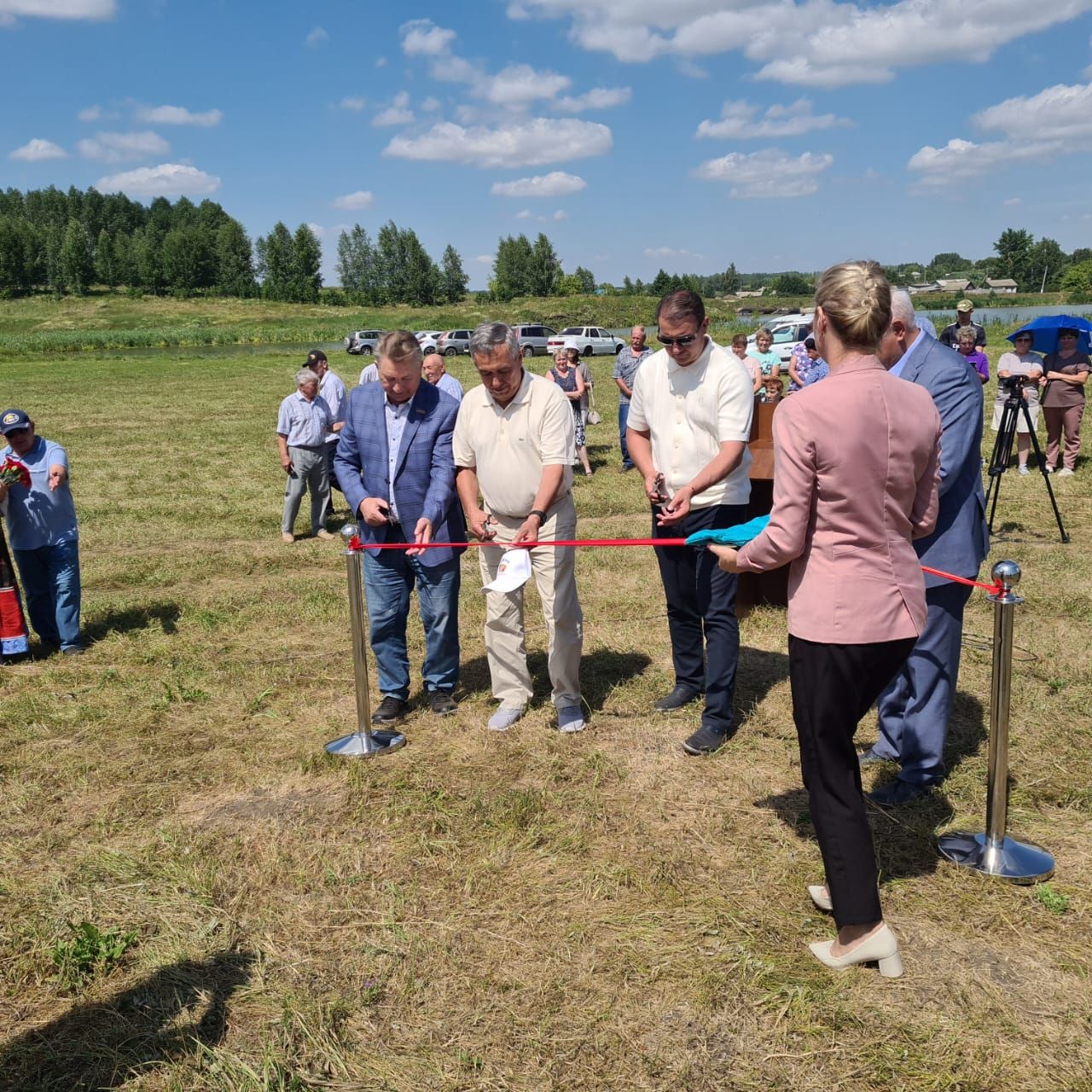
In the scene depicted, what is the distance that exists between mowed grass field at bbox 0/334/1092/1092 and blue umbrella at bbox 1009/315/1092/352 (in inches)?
241

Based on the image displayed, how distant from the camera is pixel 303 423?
9672 millimetres

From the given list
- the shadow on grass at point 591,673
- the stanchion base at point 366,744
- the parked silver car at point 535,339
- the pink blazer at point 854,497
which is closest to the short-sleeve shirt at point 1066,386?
the shadow on grass at point 591,673

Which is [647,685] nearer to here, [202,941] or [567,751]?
[567,751]

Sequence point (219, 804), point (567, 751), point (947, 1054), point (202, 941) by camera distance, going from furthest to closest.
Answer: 1. point (567, 751)
2. point (219, 804)
3. point (202, 941)
4. point (947, 1054)

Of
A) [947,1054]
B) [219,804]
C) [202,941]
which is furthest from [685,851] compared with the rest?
[219,804]

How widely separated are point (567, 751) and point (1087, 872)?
93.1 inches

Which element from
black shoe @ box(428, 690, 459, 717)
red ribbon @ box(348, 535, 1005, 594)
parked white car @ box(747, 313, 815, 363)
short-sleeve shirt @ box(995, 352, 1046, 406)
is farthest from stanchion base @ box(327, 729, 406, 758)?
parked white car @ box(747, 313, 815, 363)

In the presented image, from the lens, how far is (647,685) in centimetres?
564

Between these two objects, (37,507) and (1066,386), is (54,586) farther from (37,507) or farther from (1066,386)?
(1066,386)

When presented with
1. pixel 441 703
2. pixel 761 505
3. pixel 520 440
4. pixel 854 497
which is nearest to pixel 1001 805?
pixel 854 497

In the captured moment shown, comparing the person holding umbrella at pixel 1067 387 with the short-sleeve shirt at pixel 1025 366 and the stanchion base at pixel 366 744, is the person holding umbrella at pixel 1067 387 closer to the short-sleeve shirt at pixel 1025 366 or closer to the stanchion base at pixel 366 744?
the short-sleeve shirt at pixel 1025 366

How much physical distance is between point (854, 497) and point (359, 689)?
291cm

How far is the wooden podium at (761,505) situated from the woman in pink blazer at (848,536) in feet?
12.6

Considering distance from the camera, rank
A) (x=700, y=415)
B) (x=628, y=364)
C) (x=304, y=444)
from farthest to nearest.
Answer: (x=628, y=364) → (x=304, y=444) → (x=700, y=415)
